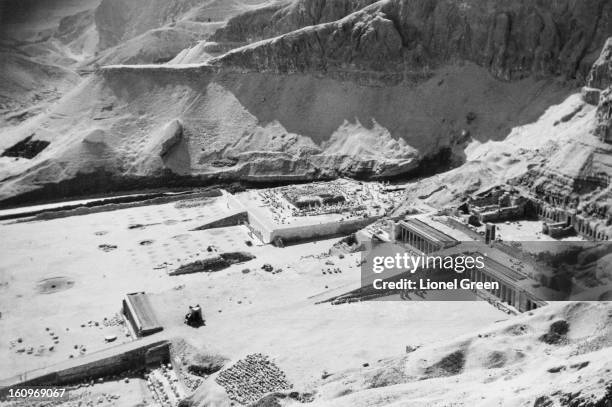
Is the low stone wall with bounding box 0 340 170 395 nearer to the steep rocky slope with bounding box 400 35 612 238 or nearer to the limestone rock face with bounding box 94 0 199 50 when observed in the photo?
the steep rocky slope with bounding box 400 35 612 238

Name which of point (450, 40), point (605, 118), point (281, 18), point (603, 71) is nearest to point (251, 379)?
point (605, 118)

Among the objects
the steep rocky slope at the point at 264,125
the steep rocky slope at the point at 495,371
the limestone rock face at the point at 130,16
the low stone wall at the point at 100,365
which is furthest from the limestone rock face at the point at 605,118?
the limestone rock face at the point at 130,16

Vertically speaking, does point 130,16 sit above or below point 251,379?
above

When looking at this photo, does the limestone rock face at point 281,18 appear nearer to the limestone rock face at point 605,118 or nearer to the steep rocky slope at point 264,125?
the steep rocky slope at point 264,125

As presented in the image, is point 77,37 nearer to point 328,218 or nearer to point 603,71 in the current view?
point 328,218

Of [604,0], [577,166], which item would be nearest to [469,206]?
[577,166]

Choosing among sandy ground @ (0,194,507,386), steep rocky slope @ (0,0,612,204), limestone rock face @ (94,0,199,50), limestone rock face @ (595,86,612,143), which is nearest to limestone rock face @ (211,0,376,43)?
steep rocky slope @ (0,0,612,204)
